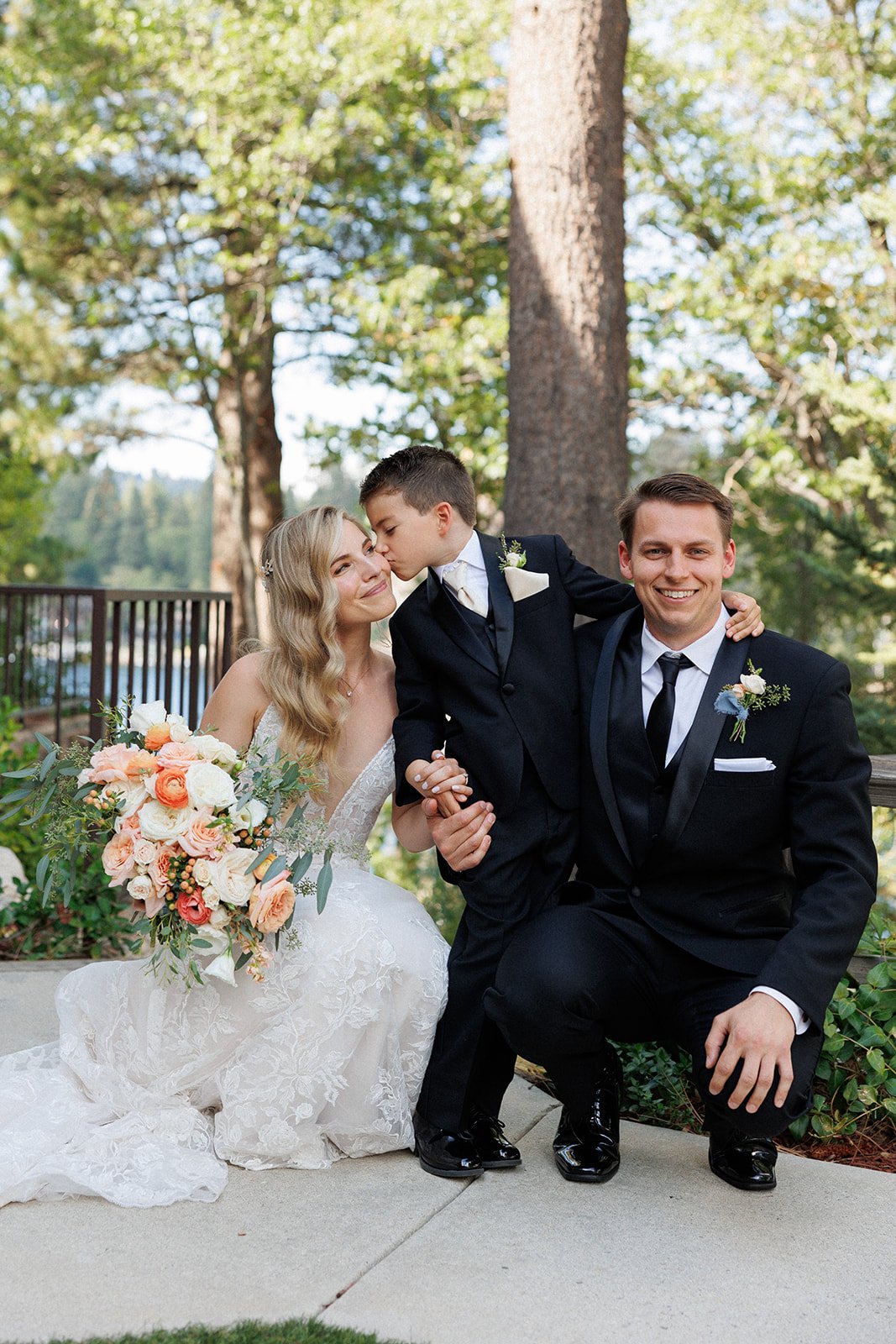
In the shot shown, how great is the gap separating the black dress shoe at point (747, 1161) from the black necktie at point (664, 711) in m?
0.90

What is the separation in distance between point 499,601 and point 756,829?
2.91ft

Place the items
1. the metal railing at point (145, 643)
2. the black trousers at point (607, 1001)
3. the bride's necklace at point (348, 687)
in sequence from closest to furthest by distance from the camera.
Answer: the black trousers at point (607, 1001)
the bride's necklace at point (348, 687)
the metal railing at point (145, 643)

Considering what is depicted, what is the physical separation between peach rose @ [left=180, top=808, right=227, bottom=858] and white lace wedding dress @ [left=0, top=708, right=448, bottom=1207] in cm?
39

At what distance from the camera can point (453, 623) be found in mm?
3314

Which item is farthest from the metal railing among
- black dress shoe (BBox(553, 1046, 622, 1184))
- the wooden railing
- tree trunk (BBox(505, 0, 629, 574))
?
the wooden railing

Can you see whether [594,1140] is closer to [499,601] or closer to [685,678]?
[685,678]

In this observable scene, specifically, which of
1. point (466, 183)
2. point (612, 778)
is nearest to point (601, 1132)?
point (612, 778)

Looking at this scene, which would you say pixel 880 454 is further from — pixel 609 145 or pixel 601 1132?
pixel 601 1132

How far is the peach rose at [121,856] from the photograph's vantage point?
2.93 metres

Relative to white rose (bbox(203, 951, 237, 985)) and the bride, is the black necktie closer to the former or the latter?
the bride

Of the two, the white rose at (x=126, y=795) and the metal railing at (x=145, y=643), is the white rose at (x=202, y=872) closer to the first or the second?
the white rose at (x=126, y=795)

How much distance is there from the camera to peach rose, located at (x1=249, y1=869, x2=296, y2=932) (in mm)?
2898

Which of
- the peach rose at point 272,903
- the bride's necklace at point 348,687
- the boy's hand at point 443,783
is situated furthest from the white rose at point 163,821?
the bride's necklace at point 348,687

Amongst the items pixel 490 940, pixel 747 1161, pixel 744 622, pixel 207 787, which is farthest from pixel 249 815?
pixel 747 1161
